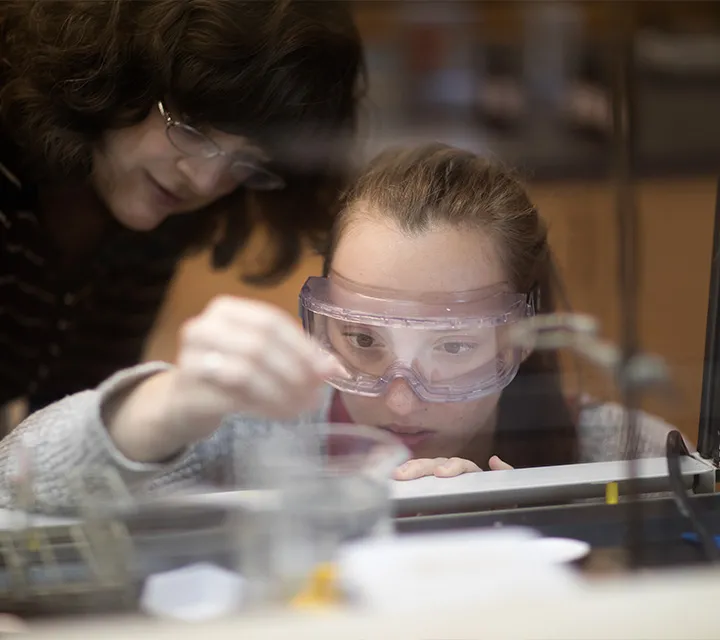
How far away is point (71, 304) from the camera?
1696 mm

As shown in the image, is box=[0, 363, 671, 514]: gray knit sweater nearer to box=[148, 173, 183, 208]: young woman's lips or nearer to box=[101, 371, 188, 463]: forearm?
box=[101, 371, 188, 463]: forearm

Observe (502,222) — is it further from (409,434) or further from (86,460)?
(86,460)

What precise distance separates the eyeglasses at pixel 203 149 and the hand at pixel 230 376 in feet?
1.73

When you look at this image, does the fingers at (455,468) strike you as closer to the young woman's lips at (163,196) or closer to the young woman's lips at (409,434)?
the young woman's lips at (409,434)

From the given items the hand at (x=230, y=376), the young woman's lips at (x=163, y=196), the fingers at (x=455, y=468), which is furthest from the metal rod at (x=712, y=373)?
the young woman's lips at (x=163, y=196)

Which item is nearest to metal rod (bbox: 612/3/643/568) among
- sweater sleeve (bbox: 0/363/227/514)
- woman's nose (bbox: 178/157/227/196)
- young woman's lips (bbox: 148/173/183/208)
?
sweater sleeve (bbox: 0/363/227/514)

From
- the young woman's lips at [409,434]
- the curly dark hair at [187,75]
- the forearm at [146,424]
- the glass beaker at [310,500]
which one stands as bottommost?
the glass beaker at [310,500]

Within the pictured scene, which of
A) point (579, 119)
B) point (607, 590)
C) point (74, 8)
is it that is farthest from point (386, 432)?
point (579, 119)

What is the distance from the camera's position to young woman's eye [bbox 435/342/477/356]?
3.73ft

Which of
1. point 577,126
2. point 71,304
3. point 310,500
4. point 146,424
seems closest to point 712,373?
point 310,500

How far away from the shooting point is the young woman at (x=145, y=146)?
1.24 metres

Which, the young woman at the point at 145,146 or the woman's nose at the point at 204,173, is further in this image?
the woman's nose at the point at 204,173

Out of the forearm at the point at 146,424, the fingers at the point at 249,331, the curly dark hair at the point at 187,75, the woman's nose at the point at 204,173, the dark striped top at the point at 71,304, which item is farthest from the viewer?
the dark striped top at the point at 71,304

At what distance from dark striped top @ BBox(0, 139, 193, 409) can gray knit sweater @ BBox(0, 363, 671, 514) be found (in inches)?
18.2
